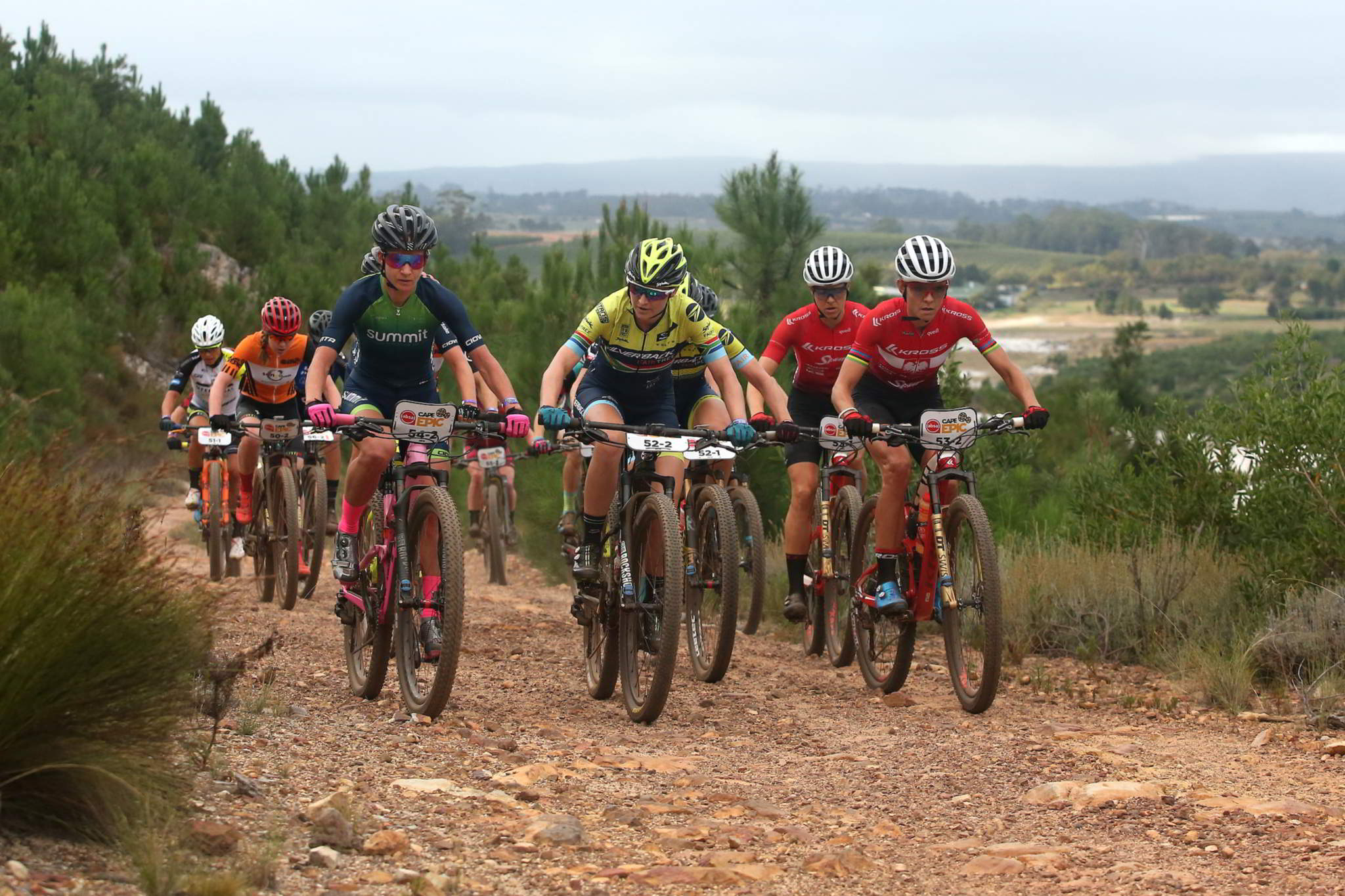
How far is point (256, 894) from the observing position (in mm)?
4211

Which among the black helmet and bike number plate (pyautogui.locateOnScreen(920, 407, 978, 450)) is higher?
the black helmet

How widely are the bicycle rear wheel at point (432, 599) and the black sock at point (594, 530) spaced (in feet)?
3.12

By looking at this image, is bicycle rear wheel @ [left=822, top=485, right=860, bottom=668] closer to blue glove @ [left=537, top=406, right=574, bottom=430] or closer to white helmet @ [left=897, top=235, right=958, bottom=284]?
white helmet @ [left=897, top=235, right=958, bottom=284]

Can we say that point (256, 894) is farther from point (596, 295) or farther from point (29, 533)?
point (596, 295)

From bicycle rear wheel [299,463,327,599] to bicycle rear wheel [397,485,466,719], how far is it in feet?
12.8

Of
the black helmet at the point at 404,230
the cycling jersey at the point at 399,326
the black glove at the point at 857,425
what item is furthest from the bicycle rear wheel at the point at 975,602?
the black helmet at the point at 404,230

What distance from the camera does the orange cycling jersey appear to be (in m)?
11.1

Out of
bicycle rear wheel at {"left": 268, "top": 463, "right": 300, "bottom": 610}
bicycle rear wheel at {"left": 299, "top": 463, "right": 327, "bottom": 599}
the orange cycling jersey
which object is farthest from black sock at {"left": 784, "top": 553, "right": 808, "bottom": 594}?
the orange cycling jersey

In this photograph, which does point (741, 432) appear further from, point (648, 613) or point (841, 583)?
point (841, 583)

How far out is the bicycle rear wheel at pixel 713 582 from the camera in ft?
25.8

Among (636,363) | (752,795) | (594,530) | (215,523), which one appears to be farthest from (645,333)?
(215,523)

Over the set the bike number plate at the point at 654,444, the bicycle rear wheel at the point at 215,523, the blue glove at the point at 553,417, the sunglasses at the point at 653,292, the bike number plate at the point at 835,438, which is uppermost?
the sunglasses at the point at 653,292

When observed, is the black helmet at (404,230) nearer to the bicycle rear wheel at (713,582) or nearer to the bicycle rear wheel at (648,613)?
the bicycle rear wheel at (648,613)

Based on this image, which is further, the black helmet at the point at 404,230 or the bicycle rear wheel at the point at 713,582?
the bicycle rear wheel at the point at 713,582
